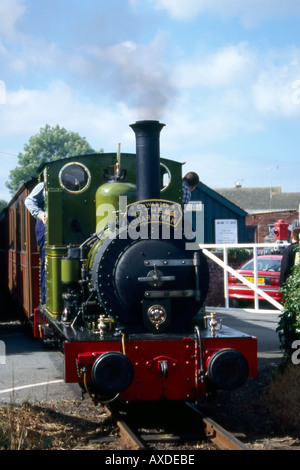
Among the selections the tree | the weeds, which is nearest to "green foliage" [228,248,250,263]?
the weeds

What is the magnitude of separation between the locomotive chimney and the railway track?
212cm

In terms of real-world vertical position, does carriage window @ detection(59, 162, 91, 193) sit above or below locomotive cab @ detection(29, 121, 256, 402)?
above

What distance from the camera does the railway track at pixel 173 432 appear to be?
491 cm

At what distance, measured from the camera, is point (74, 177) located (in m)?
7.21

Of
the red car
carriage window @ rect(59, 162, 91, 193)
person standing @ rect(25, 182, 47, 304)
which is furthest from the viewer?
the red car

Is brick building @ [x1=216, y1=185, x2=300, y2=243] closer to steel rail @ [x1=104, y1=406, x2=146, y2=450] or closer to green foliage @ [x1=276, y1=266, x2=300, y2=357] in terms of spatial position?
green foliage @ [x1=276, y1=266, x2=300, y2=357]

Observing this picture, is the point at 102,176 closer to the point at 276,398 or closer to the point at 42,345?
the point at 276,398

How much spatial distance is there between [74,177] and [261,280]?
8120mm

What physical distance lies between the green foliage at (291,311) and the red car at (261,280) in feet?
22.2

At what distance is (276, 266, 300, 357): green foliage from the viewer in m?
6.64

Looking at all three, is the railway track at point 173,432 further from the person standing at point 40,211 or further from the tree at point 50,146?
the tree at point 50,146

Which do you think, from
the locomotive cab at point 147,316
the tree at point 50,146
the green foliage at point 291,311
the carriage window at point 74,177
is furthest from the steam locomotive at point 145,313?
the tree at point 50,146

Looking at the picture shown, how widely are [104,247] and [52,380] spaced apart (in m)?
2.46
